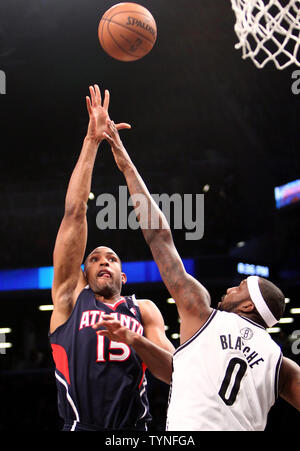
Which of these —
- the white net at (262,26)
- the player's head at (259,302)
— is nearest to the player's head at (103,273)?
the player's head at (259,302)

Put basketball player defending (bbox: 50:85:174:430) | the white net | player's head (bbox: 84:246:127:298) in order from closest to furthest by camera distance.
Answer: basketball player defending (bbox: 50:85:174:430)
player's head (bbox: 84:246:127:298)
the white net

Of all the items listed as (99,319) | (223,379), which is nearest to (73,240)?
(99,319)

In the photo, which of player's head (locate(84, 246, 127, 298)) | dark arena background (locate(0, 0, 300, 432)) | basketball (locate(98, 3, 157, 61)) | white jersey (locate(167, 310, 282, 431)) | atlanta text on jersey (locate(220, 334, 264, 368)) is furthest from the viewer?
dark arena background (locate(0, 0, 300, 432))

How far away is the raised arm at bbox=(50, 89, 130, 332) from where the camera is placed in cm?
302

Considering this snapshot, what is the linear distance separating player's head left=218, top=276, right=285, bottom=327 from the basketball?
1.93 meters

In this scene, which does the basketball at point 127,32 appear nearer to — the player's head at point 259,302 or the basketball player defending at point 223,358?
the basketball player defending at point 223,358

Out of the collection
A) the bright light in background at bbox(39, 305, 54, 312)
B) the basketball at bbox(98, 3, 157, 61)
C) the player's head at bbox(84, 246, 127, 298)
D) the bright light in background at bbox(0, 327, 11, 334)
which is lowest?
the player's head at bbox(84, 246, 127, 298)

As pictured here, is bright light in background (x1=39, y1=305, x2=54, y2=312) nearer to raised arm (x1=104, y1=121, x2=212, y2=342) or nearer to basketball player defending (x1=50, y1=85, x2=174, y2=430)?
basketball player defending (x1=50, y1=85, x2=174, y2=430)

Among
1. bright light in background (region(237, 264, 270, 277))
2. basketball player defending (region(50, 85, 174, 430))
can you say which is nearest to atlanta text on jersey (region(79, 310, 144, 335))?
basketball player defending (region(50, 85, 174, 430))

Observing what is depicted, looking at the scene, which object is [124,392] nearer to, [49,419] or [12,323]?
[49,419]

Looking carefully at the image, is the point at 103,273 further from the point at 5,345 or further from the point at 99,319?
the point at 5,345

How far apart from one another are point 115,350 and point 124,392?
0.22 meters

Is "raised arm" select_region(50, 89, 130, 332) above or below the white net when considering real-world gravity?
below
